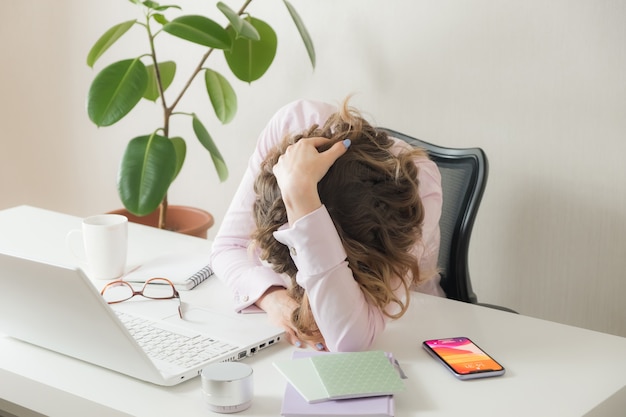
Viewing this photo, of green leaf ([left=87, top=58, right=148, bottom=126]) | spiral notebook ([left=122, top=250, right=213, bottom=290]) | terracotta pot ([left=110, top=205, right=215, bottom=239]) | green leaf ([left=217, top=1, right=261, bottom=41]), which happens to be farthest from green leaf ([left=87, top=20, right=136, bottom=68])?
spiral notebook ([left=122, top=250, right=213, bottom=290])

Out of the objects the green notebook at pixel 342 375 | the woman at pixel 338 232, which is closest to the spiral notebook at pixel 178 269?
the woman at pixel 338 232

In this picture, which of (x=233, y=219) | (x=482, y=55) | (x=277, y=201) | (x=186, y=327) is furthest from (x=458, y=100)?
(x=186, y=327)

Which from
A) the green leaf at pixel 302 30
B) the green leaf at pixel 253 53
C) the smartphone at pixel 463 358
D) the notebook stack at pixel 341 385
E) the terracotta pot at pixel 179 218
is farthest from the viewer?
the terracotta pot at pixel 179 218

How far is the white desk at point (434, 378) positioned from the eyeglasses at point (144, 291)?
0.13ft

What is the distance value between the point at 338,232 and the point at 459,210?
1.52ft

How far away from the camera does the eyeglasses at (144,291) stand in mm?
1438

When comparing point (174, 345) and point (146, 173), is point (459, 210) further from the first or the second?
point (146, 173)

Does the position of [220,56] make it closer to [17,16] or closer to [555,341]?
[17,16]

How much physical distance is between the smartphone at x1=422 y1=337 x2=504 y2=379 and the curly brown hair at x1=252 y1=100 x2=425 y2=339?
96 millimetres

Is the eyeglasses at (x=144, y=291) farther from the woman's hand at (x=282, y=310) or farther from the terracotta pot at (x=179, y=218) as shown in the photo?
the terracotta pot at (x=179, y=218)

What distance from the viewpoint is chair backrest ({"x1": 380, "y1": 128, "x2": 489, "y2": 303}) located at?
5.48 ft

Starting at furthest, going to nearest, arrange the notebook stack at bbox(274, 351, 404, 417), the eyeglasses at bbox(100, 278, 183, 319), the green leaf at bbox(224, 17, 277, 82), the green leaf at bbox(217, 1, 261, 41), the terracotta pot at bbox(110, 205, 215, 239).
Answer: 1. the terracotta pot at bbox(110, 205, 215, 239)
2. the green leaf at bbox(224, 17, 277, 82)
3. the green leaf at bbox(217, 1, 261, 41)
4. the eyeglasses at bbox(100, 278, 183, 319)
5. the notebook stack at bbox(274, 351, 404, 417)

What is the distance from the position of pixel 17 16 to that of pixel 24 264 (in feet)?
7.71

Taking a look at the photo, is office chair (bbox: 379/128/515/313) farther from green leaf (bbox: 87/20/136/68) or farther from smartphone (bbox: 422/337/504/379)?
green leaf (bbox: 87/20/136/68)
